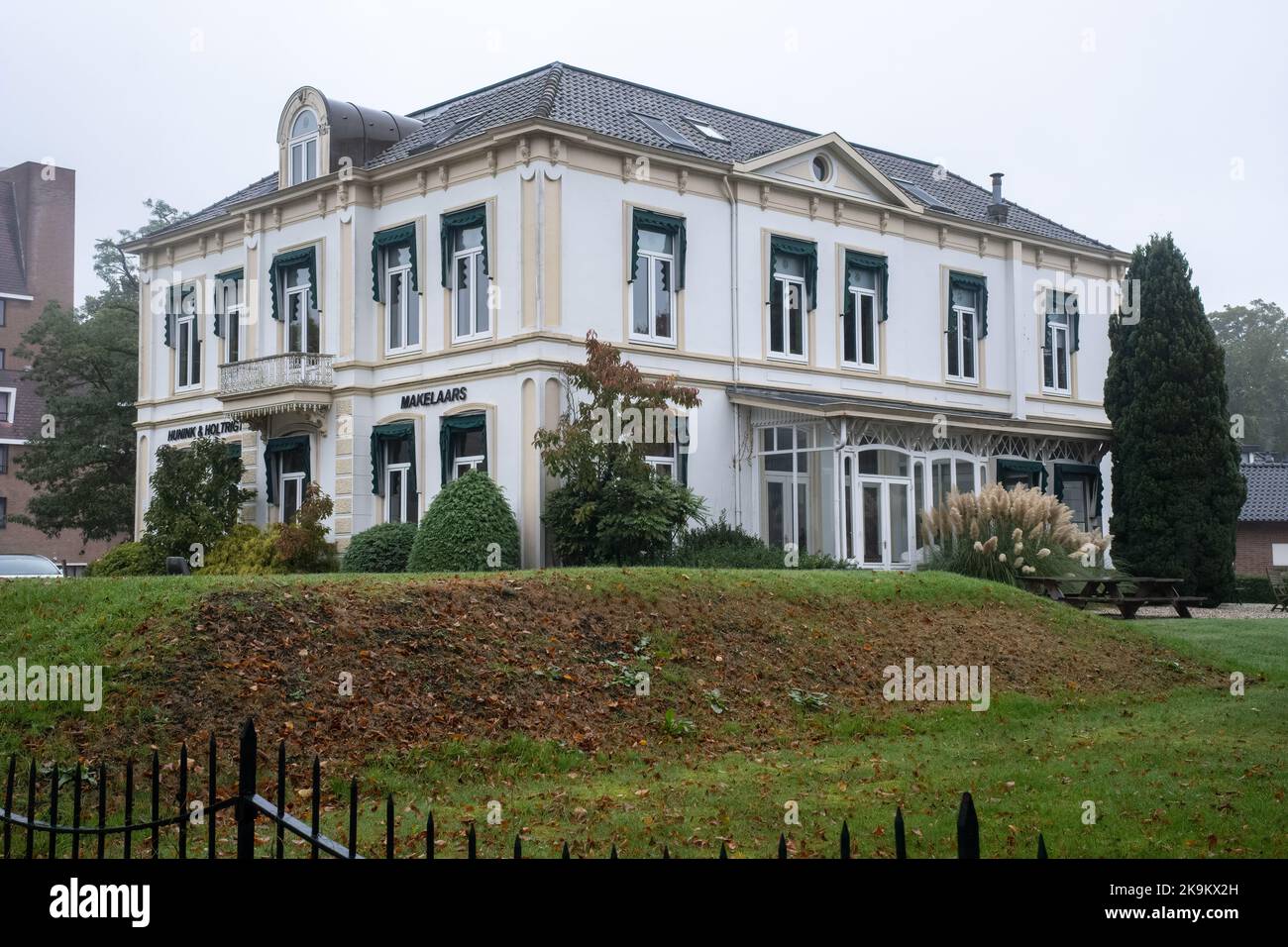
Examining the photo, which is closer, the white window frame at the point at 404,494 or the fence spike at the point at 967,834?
the fence spike at the point at 967,834

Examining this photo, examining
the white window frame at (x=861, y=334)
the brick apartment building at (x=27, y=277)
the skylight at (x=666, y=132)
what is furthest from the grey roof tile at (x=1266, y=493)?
the brick apartment building at (x=27, y=277)

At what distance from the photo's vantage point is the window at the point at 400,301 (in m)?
29.9

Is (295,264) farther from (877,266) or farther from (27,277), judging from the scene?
(27,277)

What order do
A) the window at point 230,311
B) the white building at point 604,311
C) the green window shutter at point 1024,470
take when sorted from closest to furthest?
the white building at point 604,311
the green window shutter at point 1024,470
the window at point 230,311

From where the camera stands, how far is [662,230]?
1141 inches

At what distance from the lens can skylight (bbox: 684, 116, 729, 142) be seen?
105 ft

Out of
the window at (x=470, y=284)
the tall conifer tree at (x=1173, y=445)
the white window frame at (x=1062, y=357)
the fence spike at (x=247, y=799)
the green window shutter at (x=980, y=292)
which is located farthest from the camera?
the white window frame at (x=1062, y=357)

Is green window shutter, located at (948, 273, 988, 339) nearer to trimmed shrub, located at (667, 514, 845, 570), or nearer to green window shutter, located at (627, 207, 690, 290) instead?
green window shutter, located at (627, 207, 690, 290)

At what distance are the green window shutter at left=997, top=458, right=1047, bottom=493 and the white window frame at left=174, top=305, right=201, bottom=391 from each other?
21.1 m

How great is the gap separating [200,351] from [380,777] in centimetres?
2752

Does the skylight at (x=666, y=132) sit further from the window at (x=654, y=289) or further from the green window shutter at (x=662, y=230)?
the window at (x=654, y=289)

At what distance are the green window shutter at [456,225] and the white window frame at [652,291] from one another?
321 cm

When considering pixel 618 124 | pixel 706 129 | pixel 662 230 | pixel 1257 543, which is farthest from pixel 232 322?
pixel 1257 543

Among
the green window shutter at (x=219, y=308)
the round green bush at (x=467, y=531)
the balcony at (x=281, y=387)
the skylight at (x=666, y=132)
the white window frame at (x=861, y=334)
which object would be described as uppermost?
the skylight at (x=666, y=132)
